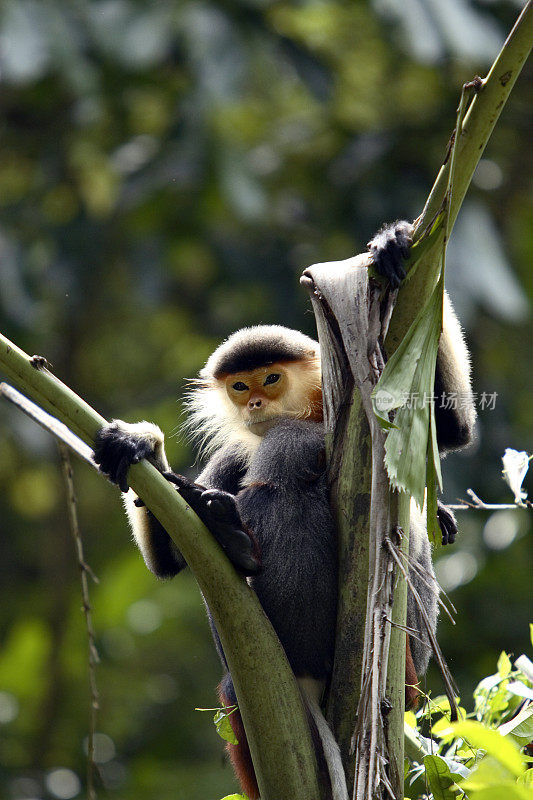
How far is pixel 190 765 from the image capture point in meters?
8.36

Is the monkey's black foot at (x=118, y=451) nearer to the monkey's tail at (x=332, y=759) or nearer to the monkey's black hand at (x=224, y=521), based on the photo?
the monkey's black hand at (x=224, y=521)

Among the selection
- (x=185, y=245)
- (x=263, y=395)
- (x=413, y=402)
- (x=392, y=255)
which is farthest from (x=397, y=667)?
(x=185, y=245)

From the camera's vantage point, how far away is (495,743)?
1.36 metres

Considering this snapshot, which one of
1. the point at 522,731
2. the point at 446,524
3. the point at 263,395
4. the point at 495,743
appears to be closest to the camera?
the point at 495,743

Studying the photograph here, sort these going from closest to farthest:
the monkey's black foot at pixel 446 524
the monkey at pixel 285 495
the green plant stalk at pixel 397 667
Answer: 1. the green plant stalk at pixel 397 667
2. the monkey at pixel 285 495
3. the monkey's black foot at pixel 446 524

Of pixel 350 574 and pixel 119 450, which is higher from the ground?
pixel 119 450

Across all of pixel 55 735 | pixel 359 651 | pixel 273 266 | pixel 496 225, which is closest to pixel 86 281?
pixel 273 266

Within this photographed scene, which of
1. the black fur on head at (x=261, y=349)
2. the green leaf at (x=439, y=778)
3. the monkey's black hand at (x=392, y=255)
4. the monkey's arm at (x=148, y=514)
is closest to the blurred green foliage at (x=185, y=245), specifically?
the black fur on head at (x=261, y=349)

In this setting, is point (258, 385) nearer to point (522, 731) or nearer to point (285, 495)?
point (285, 495)

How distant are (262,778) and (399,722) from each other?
34 cm

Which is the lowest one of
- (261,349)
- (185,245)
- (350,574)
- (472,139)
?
(350,574)

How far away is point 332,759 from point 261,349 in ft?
5.48

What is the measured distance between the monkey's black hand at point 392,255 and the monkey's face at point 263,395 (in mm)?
1192

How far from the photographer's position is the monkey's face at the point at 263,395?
3.53 metres
